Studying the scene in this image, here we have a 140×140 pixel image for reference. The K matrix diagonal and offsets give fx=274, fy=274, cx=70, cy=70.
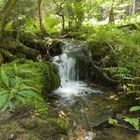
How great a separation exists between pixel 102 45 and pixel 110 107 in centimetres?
322

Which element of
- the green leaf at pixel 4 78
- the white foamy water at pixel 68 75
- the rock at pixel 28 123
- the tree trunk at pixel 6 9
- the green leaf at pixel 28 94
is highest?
the tree trunk at pixel 6 9

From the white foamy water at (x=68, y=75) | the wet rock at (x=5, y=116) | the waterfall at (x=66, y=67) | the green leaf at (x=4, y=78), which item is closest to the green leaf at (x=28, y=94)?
the green leaf at (x=4, y=78)

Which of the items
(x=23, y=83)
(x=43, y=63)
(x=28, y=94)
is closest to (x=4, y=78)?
(x=23, y=83)

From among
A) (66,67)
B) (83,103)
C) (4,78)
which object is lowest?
(83,103)

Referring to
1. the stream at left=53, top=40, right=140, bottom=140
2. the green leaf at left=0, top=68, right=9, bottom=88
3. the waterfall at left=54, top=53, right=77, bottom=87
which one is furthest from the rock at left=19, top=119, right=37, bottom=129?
the waterfall at left=54, top=53, right=77, bottom=87

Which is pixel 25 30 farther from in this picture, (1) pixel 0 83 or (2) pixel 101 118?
(2) pixel 101 118

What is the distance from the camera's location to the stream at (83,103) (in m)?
5.27

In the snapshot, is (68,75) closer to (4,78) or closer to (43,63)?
(43,63)

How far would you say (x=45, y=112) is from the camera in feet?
16.9

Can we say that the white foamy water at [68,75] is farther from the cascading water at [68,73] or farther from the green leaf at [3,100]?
the green leaf at [3,100]

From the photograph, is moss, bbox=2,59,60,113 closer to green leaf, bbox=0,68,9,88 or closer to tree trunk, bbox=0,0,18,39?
green leaf, bbox=0,68,9,88

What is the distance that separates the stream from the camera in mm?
5273

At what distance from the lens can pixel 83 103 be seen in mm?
6887

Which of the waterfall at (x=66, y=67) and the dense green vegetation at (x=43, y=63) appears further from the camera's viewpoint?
the waterfall at (x=66, y=67)
